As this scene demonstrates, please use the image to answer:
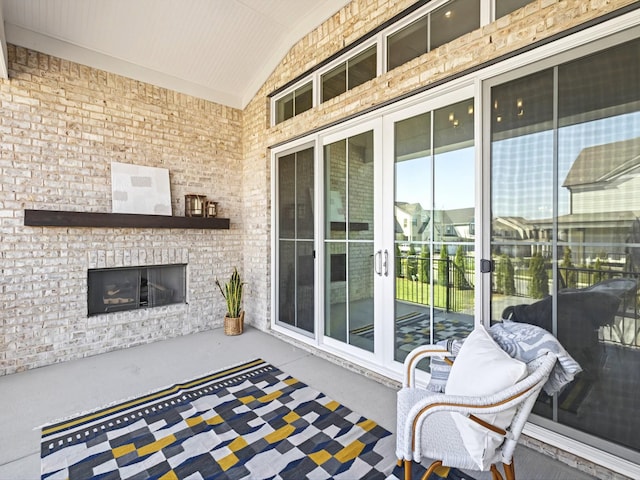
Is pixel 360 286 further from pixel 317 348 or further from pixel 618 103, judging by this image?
pixel 618 103

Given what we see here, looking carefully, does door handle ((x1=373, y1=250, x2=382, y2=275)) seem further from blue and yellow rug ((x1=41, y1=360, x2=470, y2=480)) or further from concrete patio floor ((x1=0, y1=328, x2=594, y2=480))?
blue and yellow rug ((x1=41, y1=360, x2=470, y2=480))

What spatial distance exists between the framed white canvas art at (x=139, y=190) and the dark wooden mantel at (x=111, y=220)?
0.40 feet

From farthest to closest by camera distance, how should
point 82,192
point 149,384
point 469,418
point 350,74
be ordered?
point 82,192, point 350,74, point 149,384, point 469,418

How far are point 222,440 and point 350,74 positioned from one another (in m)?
3.45

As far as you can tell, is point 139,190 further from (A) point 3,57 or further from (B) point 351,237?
(B) point 351,237

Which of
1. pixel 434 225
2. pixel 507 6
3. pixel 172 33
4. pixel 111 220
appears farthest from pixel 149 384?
pixel 507 6

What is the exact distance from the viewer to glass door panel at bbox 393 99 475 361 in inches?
99.8

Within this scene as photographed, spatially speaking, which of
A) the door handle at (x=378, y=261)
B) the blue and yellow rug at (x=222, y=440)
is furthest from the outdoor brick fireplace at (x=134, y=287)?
the door handle at (x=378, y=261)

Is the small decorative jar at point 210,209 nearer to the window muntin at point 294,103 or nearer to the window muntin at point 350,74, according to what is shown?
the window muntin at point 294,103

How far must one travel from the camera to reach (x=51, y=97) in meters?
3.54

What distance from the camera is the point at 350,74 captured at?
3.45 metres

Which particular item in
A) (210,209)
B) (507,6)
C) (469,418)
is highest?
(507,6)

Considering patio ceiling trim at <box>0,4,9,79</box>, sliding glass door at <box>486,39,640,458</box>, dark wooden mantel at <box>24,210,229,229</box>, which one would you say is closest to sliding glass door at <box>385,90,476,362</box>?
sliding glass door at <box>486,39,640,458</box>

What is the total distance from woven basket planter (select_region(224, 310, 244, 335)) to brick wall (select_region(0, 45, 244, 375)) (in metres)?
0.40
